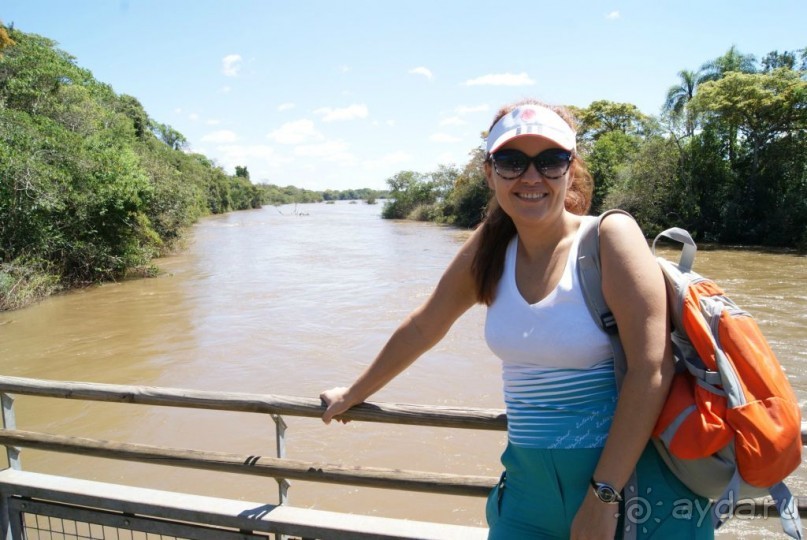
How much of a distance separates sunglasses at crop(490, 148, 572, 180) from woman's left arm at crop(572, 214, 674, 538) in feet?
0.90

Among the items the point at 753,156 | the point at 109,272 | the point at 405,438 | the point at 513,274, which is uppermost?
the point at 753,156

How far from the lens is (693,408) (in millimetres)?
1303

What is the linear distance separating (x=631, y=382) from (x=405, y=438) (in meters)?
5.97

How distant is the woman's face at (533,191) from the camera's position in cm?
154

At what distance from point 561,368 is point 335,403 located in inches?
39.7

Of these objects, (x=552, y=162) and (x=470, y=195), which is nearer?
(x=552, y=162)

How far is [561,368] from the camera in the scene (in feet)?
4.79

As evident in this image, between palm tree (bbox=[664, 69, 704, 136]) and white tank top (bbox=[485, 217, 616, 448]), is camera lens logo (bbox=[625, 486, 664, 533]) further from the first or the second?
palm tree (bbox=[664, 69, 704, 136])

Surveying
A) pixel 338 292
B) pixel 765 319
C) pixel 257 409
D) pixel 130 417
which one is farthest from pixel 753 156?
pixel 257 409

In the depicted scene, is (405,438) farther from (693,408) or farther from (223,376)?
(693,408)

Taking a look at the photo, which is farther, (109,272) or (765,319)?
(109,272)

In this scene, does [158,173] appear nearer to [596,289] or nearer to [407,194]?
[596,289]

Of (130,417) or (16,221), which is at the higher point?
(16,221)

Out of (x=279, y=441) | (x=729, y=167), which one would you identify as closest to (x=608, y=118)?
(x=729, y=167)
